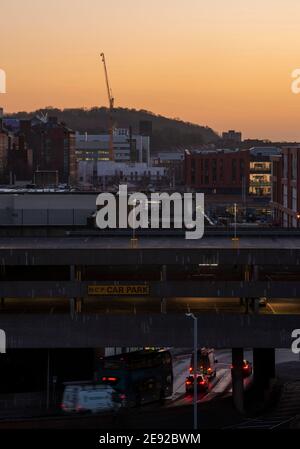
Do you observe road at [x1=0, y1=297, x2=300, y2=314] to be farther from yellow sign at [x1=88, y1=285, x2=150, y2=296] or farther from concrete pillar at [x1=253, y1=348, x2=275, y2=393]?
concrete pillar at [x1=253, y1=348, x2=275, y2=393]

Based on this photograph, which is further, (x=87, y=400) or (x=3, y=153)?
(x=3, y=153)

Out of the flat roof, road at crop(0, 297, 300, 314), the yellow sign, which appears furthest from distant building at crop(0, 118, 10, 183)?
the yellow sign

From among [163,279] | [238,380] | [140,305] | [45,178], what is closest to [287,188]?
[45,178]

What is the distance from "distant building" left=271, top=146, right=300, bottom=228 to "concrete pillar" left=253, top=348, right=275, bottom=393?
4234cm

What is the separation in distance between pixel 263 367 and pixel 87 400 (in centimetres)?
894

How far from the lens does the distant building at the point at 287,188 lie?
259 ft

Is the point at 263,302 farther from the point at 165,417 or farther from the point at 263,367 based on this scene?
the point at 165,417

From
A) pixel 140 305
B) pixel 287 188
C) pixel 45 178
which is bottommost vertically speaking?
pixel 140 305

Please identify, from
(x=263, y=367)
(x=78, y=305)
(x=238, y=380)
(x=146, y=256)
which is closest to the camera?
(x=146, y=256)

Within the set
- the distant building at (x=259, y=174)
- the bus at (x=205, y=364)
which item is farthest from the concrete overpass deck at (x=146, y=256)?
the distant building at (x=259, y=174)

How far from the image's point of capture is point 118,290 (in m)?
28.7
